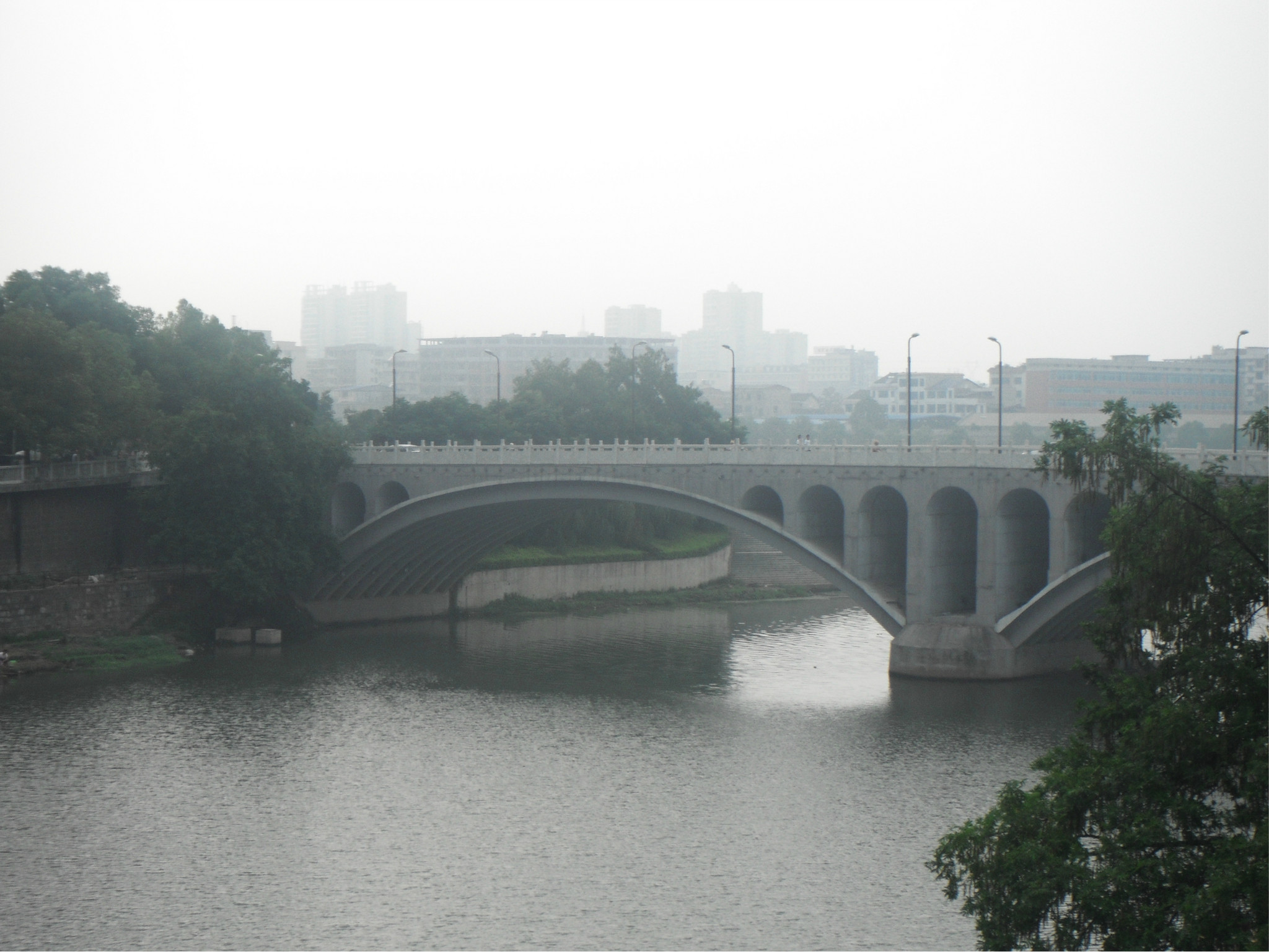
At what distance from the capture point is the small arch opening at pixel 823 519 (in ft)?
181

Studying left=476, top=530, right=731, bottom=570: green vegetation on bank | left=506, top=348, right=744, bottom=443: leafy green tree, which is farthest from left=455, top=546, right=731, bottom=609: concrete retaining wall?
left=506, top=348, right=744, bottom=443: leafy green tree

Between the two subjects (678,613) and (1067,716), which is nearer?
(1067,716)

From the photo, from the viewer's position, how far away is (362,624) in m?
69.5

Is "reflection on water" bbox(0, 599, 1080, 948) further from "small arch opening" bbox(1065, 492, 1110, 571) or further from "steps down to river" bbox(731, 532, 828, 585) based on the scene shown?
"steps down to river" bbox(731, 532, 828, 585)

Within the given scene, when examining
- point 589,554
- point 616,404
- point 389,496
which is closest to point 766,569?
point 616,404

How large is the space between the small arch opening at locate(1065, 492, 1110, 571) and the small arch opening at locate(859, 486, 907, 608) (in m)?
6.72

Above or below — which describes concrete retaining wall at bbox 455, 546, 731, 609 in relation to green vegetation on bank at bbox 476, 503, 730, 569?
below

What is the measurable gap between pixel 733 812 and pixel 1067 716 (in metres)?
14.4

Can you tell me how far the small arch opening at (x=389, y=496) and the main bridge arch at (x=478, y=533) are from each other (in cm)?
110

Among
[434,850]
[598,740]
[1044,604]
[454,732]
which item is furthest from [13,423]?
[1044,604]

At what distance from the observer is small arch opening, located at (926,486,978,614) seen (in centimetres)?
5225

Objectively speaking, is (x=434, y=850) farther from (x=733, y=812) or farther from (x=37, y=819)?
(x=37, y=819)

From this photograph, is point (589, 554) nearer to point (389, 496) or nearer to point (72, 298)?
point (389, 496)

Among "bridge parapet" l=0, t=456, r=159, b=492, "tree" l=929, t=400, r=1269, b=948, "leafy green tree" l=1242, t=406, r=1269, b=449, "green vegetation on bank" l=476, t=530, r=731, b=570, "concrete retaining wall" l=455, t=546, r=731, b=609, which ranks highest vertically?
"leafy green tree" l=1242, t=406, r=1269, b=449
